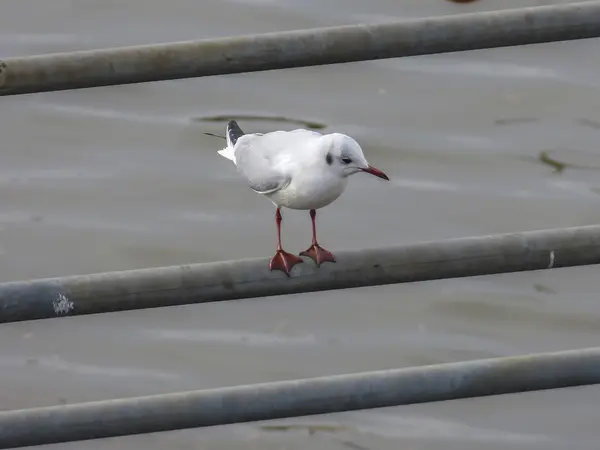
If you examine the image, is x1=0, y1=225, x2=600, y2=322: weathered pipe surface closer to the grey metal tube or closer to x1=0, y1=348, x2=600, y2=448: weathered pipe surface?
x1=0, y1=348, x2=600, y2=448: weathered pipe surface

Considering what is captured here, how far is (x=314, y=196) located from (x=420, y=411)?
2.61m

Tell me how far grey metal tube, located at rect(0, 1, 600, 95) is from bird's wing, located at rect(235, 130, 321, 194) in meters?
0.96

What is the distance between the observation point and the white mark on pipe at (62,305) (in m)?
2.19

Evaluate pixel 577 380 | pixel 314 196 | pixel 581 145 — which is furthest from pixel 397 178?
pixel 577 380

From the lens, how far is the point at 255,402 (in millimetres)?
2264

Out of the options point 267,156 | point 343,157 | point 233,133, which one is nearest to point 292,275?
point 343,157

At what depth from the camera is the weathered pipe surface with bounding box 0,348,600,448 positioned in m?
2.26

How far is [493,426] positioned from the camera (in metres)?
5.45

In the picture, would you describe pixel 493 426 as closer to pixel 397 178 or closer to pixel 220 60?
pixel 397 178

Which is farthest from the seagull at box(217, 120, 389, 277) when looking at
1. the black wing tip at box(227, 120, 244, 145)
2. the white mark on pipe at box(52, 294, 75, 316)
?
the white mark on pipe at box(52, 294, 75, 316)

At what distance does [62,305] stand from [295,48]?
0.50 metres

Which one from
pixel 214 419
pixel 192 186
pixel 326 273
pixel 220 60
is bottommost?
pixel 192 186

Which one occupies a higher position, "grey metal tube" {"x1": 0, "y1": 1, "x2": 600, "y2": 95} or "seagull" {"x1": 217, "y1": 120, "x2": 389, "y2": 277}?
"grey metal tube" {"x1": 0, "y1": 1, "x2": 600, "y2": 95}

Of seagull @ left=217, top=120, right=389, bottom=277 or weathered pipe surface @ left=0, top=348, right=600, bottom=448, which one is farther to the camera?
seagull @ left=217, top=120, right=389, bottom=277
